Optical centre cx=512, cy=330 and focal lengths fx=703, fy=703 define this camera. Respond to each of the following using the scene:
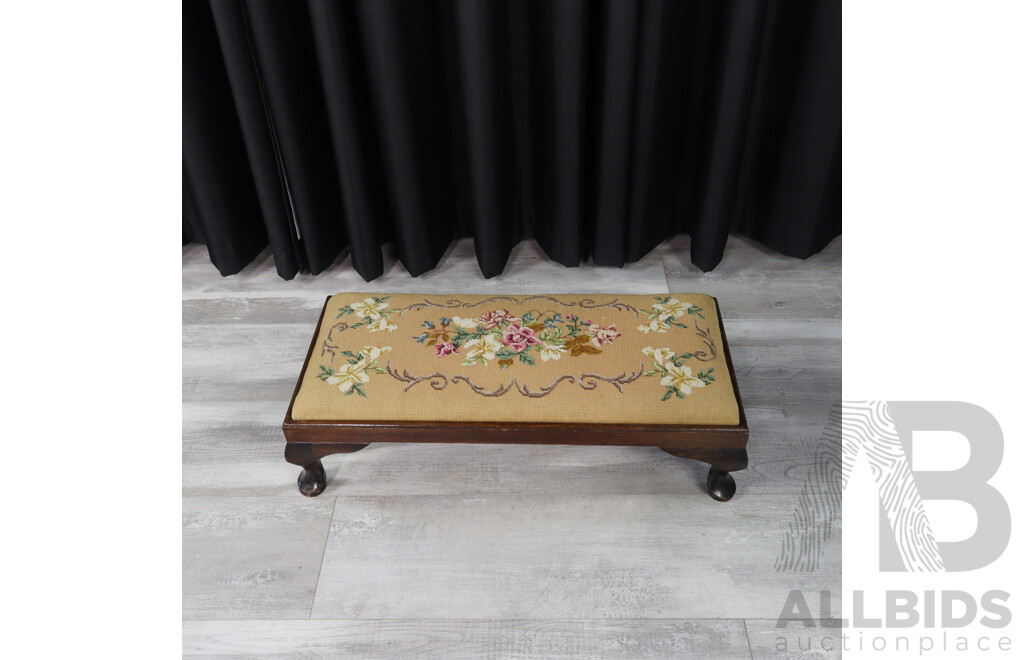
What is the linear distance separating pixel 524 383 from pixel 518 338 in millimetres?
117


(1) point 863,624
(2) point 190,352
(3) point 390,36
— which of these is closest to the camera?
(1) point 863,624

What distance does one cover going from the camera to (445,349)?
127 centimetres

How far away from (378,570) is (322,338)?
0.43 meters

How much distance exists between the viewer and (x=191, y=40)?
1604 millimetres

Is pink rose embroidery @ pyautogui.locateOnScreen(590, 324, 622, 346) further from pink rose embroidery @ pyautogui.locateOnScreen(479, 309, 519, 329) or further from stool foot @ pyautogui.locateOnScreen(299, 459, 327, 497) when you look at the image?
stool foot @ pyautogui.locateOnScreen(299, 459, 327, 497)

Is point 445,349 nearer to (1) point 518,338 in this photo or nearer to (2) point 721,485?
(1) point 518,338

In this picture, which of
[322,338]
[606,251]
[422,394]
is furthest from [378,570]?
[606,251]

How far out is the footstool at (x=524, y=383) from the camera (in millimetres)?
1166

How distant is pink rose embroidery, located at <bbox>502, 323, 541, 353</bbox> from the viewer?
1273 mm

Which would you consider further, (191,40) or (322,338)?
(191,40)

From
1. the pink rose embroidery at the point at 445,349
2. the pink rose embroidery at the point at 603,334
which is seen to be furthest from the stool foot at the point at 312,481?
the pink rose embroidery at the point at 603,334

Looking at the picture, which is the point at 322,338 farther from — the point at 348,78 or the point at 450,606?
the point at 348,78

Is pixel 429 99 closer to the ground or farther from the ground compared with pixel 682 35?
closer to the ground

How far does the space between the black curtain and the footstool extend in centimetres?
52
